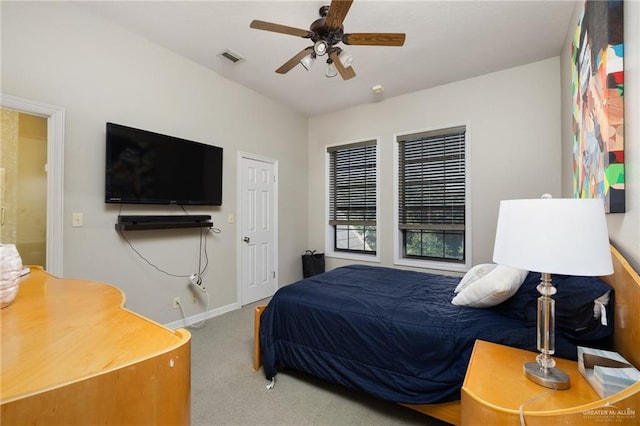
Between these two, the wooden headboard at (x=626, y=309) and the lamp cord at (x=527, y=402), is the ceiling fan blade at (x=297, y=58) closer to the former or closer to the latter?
the wooden headboard at (x=626, y=309)

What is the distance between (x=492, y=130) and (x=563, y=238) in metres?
2.96

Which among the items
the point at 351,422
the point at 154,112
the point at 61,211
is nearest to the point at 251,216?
the point at 154,112

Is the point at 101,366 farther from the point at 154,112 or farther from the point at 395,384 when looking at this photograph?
the point at 154,112

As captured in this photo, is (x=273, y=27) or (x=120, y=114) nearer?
(x=273, y=27)

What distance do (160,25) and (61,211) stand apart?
1.86 metres

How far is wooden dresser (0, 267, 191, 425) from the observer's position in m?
0.59

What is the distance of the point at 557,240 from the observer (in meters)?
0.93

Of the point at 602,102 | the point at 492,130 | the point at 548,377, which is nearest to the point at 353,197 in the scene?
the point at 492,130

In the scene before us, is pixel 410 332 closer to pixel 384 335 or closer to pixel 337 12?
pixel 384 335

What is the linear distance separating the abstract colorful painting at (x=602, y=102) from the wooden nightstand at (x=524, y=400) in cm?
78

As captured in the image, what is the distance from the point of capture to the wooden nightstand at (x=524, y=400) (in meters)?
0.82

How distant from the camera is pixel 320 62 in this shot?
3.16 meters

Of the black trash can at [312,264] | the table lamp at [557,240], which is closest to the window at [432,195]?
the black trash can at [312,264]

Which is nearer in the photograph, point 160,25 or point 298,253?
point 160,25
